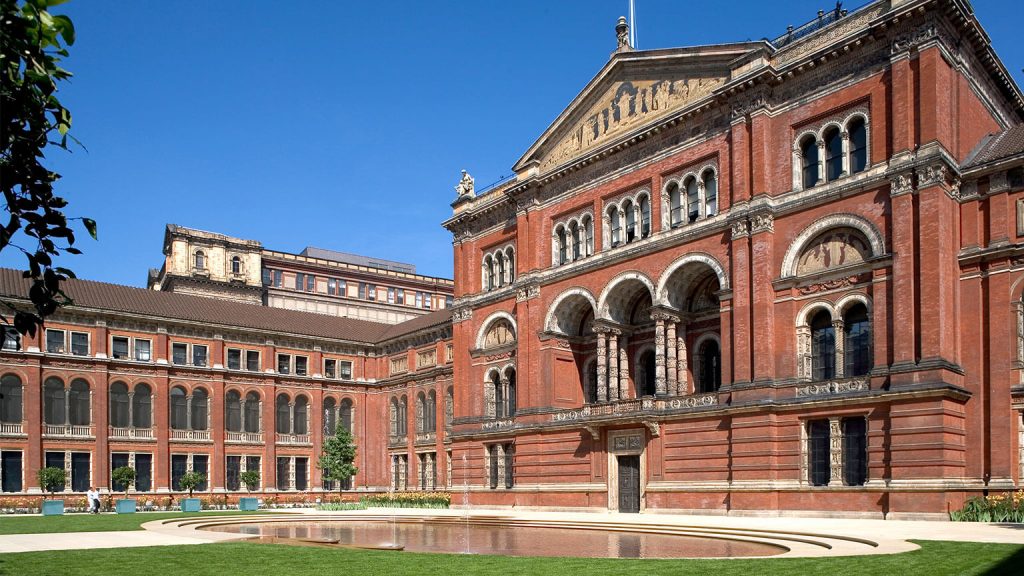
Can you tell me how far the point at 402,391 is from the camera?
241 ft

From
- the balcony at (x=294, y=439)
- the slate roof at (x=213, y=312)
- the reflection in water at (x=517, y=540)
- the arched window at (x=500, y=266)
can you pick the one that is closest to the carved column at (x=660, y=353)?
the reflection in water at (x=517, y=540)

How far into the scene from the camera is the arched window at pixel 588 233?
50.1 metres

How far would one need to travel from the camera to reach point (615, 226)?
48.8m

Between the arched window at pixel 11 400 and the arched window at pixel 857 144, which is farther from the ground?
the arched window at pixel 857 144

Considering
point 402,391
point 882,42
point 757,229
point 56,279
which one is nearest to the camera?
point 56,279

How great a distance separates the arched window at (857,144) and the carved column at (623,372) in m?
16.1

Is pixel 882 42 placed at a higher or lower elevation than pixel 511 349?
higher

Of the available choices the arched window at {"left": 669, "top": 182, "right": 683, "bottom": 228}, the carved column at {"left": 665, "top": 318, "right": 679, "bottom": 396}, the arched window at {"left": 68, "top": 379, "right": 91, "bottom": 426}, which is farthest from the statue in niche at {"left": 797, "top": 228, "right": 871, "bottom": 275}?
the arched window at {"left": 68, "top": 379, "right": 91, "bottom": 426}

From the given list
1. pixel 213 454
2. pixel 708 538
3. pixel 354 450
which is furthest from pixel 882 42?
pixel 213 454

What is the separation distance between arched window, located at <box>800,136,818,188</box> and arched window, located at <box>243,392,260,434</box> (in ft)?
150

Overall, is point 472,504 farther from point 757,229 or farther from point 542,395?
point 757,229

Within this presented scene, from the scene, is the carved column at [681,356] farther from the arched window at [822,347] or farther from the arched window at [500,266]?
the arched window at [500,266]

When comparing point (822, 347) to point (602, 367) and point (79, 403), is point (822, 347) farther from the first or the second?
point (79, 403)

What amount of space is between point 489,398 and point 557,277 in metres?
9.85
